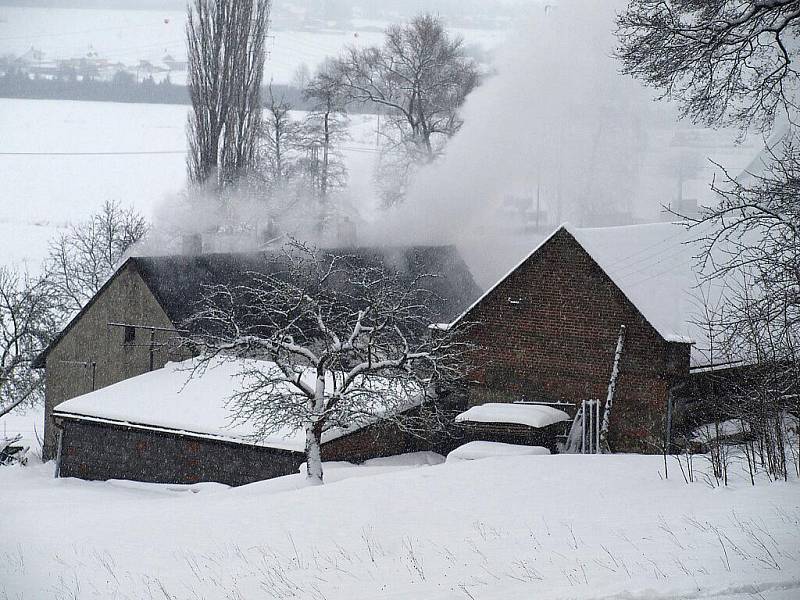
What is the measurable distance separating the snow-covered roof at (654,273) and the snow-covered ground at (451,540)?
4.34 metres

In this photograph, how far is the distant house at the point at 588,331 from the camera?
15891 millimetres

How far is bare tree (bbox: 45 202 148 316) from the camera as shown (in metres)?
35.4

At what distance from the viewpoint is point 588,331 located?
16.4m

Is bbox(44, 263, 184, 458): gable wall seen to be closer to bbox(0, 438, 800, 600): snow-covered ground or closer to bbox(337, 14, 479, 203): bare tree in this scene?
bbox(0, 438, 800, 600): snow-covered ground

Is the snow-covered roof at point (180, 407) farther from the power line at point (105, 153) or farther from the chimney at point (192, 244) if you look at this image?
the power line at point (105, 153)

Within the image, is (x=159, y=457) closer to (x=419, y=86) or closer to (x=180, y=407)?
(x=180, y=407)

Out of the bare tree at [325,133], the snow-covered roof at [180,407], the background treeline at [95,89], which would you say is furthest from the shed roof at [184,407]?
the bare tree at [325,133]

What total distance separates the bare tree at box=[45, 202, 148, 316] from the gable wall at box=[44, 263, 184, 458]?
10.1 m

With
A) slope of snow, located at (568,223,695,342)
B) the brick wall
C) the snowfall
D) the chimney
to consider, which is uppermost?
the chimney

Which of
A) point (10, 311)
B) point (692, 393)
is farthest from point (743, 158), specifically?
point (10, 311)

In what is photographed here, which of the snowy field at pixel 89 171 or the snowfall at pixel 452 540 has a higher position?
the snowy field at pixel 89 171

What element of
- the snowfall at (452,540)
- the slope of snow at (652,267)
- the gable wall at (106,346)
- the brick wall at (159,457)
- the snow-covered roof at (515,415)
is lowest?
the brick wall at (159,457)

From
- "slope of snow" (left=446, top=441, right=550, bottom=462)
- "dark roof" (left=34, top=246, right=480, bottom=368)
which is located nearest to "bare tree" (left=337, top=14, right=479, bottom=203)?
"dark roof" (left=34, top=246, right=480, bottom=368)

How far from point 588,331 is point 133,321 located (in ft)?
39.3
